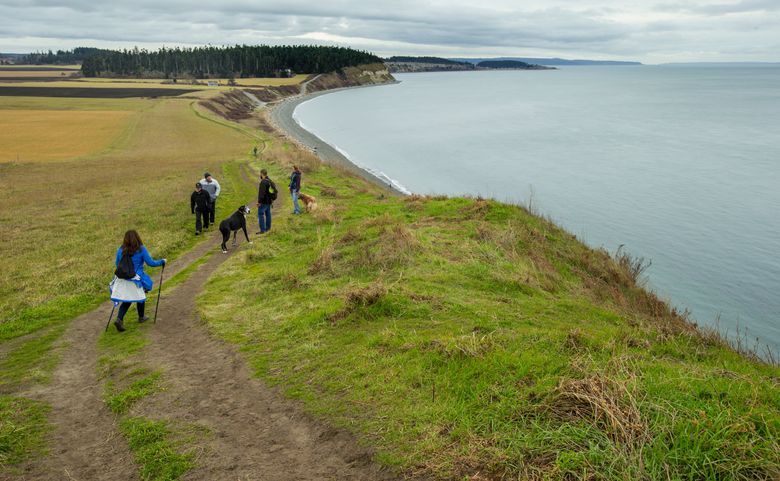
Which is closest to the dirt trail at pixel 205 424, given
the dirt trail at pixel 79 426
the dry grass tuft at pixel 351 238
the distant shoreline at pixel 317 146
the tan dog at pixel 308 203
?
the dirt trail at pixel 79 426

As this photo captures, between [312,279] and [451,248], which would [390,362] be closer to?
[312,279]

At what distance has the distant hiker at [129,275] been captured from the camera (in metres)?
11.3

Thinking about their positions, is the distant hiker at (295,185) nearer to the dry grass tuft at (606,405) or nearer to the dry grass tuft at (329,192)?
the dry grass tuft at (329,192)

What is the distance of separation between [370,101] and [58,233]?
133311 mm

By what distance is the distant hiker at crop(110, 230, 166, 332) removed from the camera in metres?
11.3

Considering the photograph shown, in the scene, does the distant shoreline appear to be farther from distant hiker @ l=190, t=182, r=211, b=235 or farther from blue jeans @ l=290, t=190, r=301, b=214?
distant hiker @ l=190, t=182, r=211, b=235

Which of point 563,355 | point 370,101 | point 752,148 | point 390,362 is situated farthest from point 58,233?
point 370,101

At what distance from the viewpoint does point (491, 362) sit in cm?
817

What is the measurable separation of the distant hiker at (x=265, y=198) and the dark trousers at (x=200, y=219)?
254 cm

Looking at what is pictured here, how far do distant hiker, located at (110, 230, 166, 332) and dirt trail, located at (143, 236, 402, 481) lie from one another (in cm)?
103

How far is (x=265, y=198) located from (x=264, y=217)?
1315 millimetres

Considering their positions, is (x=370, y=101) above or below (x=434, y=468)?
above

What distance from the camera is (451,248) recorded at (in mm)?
16562

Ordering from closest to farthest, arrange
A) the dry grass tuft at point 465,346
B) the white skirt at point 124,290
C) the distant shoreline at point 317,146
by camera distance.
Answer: the dry grass tuft at point 465,346 → the white skirt at point 124,290 → the distant shoreline at point 317,146
